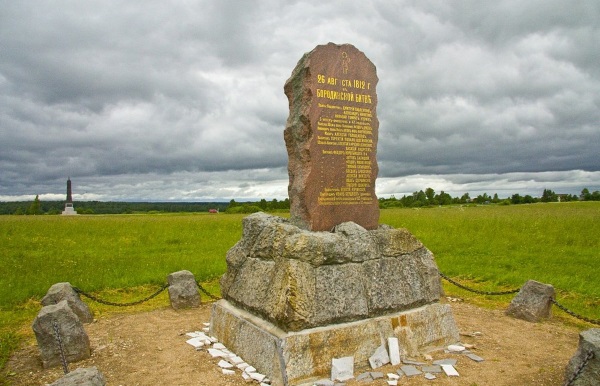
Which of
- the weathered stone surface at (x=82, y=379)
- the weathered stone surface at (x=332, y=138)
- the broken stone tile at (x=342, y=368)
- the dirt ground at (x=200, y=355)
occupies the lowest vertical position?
the dirt ground at (x=200, y=355)

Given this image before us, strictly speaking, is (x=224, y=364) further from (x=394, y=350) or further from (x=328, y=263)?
(x=394, y=350)

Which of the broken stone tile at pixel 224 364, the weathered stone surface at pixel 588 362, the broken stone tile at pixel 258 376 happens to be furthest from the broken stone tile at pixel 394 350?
the broken stone tile at pixel 224 364

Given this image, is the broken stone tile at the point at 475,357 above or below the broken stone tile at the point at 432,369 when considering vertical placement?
below

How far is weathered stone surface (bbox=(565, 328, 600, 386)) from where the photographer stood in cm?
475

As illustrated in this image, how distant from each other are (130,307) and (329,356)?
17.9 ft

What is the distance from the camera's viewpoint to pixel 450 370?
18.7ft

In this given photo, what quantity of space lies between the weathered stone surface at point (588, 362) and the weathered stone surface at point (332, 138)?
3176mm

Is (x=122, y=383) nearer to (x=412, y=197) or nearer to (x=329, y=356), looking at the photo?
(x=329, y=356)

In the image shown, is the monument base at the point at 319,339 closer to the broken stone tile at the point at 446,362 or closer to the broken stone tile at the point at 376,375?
the broken stone tile at the point at 376,375

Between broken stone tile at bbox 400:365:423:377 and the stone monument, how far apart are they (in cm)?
38

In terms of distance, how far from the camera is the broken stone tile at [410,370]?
5.61 meters

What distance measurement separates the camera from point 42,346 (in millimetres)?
6098

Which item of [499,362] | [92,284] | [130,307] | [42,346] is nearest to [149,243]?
[92,284]

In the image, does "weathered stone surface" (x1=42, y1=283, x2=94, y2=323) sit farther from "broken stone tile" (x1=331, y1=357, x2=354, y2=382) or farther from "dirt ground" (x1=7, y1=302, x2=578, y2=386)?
"broken stone tile" (x1=331, y1=357, x2=354, y2=382)
